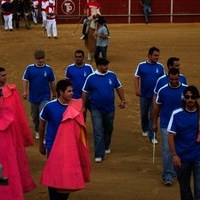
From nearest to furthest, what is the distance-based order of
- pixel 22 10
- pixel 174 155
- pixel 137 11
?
pixel 174 155
pixel 22 10
pixel 137 11

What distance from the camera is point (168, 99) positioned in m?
9.23

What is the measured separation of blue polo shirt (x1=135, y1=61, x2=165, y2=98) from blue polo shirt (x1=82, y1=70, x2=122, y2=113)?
1127mm

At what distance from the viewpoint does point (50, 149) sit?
305 inches

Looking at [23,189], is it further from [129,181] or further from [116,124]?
[116,124]

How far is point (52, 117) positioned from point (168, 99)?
216 cm

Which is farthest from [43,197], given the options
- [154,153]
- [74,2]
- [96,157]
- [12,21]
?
[74,2]

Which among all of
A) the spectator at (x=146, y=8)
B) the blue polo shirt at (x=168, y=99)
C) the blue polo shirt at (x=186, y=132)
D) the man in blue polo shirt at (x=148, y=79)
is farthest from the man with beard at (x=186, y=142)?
the spectator at (x=146, y=8)

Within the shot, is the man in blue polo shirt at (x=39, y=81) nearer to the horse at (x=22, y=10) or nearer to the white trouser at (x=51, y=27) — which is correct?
the white trouser at (x=51, y=27)

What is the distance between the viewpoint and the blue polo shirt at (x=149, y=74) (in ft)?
38.2

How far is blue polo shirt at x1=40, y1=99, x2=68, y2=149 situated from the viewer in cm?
768

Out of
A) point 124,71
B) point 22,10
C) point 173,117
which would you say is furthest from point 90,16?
point 173,117

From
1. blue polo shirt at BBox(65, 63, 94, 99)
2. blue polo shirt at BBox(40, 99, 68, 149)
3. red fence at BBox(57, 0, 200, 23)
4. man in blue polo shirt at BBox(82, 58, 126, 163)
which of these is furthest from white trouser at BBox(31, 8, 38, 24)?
blue polo shirt at BBox(40, 99, 68, 149)

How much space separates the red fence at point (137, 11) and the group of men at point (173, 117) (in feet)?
73.9

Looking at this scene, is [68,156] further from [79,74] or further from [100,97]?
[79,74]
